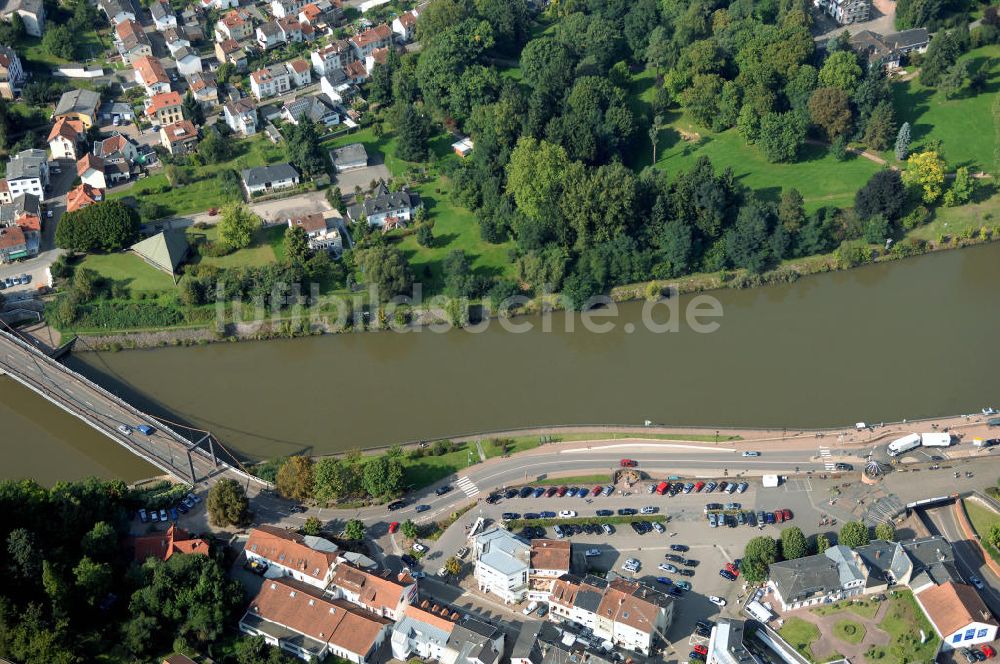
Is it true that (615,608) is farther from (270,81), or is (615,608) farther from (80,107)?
(80,107)

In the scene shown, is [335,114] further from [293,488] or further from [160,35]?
[293,488]

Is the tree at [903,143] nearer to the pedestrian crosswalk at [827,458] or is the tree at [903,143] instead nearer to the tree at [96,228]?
the pedestrian crosswalk at [827,458]

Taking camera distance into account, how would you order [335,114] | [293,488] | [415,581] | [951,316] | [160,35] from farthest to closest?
1. [160,35]
2. [335,114]
3. [951,316]
4. [293,488]
5. [415,581]

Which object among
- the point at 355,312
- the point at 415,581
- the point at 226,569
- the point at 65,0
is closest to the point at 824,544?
the point at 415,581

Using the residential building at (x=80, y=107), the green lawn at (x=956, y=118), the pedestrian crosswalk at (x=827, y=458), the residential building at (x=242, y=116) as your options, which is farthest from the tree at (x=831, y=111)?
the residential building at (x=80, y=107)

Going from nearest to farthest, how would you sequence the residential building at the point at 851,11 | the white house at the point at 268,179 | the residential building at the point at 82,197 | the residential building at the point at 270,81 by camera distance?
the residential building at the point at 82,197, the white house at the point at 268,179, the residential building at the point at 270,81, the residential building at the point at 851,11

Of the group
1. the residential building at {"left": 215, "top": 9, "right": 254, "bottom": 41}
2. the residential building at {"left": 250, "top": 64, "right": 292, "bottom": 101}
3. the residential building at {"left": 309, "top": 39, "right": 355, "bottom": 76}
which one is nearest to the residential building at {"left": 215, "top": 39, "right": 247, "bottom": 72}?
the residential building at {"left": 215, "top": 9, "right": 254, "bottom": 41}
